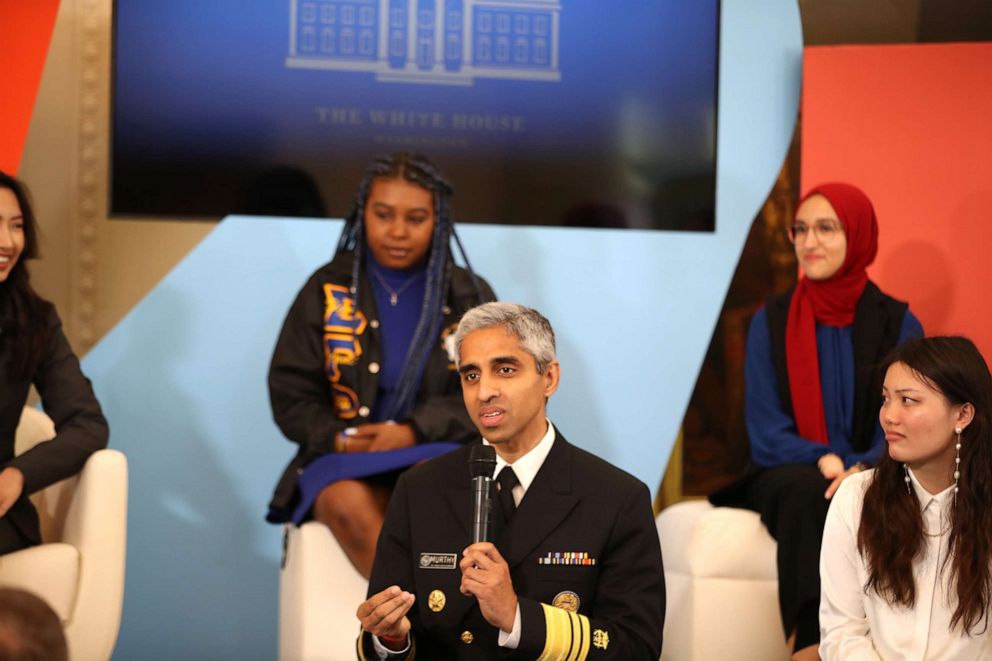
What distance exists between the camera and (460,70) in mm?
5289

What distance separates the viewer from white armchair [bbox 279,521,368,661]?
3908 mm

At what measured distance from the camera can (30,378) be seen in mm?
3945

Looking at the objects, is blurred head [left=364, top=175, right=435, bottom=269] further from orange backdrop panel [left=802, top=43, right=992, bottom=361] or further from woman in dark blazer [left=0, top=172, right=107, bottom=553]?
orange backdrop panel [left=802, top=43, right=992, bottom=361]

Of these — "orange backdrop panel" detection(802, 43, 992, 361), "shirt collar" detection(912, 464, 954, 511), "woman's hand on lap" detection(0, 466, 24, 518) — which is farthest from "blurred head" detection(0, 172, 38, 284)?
"orange backdrop panel" detection(802, 43, 992, 361)

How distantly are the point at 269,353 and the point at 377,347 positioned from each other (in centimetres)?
98

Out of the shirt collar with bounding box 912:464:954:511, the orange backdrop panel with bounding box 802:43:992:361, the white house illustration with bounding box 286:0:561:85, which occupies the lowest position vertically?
the shirt collar with bounding box 912:464:954:511

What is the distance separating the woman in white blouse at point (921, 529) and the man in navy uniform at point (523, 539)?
52cm

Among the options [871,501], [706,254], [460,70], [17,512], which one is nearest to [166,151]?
[460,70]

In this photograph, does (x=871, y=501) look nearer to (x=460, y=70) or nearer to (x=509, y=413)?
(x=509, y=413)

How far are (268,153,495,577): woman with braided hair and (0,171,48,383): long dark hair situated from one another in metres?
0.76

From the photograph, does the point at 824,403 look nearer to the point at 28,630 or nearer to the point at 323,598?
the point at 323,598

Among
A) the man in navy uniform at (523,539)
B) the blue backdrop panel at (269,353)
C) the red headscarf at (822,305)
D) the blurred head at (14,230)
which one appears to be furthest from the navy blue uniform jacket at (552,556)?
the blue backdrop panel at (269,353)

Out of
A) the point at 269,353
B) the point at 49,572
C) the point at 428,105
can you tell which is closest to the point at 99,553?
the point at 49,572

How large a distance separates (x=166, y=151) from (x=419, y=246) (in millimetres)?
1298
